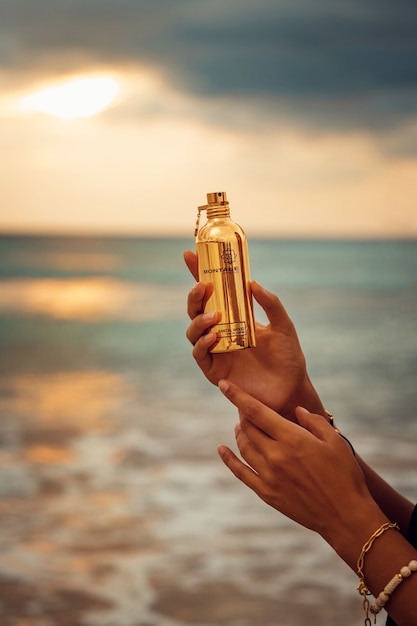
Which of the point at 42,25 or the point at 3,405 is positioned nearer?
the point at 3,405

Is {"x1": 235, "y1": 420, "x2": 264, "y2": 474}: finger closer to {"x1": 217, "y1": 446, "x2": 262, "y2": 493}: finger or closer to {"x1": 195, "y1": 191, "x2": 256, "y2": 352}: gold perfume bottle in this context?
{"x1": 217, "y1": 446, "x2": 262, "y2": 493}: finger

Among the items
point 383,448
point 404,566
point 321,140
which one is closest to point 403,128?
point 321,140

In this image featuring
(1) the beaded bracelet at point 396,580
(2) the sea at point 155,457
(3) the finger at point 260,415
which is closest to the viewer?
(1) the beaded bracelet at point 396,580

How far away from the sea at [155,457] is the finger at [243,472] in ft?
5.72

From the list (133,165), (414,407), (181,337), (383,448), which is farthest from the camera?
(133,165)

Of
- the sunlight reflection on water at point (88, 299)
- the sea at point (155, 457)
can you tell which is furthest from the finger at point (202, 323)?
the sunlight reflection on water at point (88, 299)

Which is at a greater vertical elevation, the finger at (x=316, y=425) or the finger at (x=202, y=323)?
the finger at (x=202, y=323)

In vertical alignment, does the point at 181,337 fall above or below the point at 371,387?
above

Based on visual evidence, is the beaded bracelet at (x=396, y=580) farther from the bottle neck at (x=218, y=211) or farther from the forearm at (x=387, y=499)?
the bottle neck at (x=218, y=211)

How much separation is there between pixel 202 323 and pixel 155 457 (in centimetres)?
320

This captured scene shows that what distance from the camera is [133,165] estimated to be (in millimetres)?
8555

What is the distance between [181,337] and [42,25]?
2.96 metres

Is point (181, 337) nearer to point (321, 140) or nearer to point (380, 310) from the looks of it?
point (380, 310)

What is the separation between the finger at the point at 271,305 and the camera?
1220 mm
